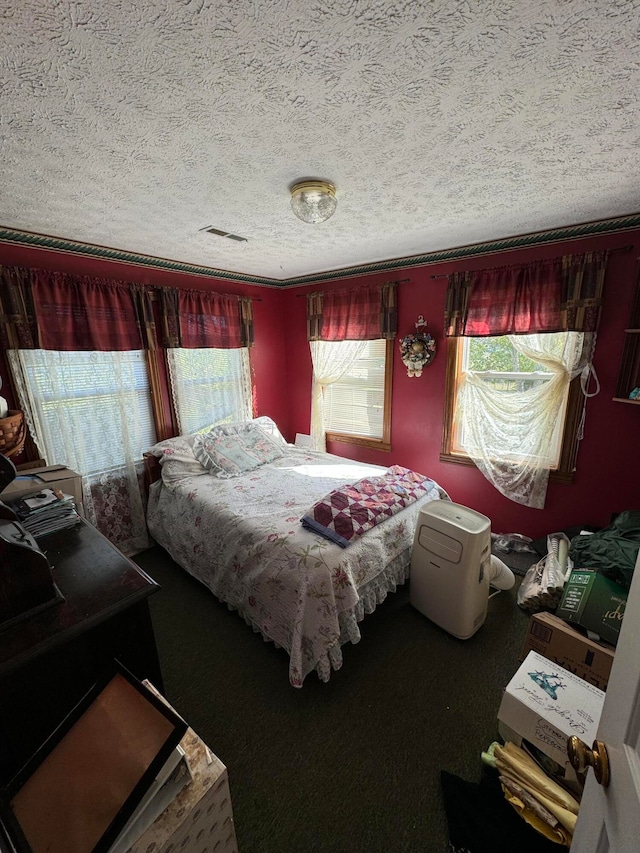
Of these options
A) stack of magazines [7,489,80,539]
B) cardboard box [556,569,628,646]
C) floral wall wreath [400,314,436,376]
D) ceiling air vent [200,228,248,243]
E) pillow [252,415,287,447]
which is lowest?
cardboard box [556,569,628,646]

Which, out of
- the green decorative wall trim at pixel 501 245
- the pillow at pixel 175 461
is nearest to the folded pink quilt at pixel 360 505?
the pillow at pixel 175 461

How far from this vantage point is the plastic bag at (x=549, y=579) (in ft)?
6.29

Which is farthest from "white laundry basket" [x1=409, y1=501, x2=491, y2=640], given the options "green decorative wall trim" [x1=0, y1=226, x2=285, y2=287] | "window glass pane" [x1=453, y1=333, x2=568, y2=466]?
"green decorative wall trim" [x1=0, y1=226, x2=285, y2=287]

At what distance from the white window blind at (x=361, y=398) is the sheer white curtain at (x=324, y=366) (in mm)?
65

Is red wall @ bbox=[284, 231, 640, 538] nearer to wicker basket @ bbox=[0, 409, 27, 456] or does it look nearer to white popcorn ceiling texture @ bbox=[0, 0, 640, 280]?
white popcorn ceiling texture @ bbox=[0, 0, 640, 280]

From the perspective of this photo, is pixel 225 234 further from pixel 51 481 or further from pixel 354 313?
pixel 51 481

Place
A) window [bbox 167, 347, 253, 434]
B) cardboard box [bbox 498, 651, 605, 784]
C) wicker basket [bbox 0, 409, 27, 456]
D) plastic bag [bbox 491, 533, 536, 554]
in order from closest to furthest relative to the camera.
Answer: cardboard box [bbox 498, 651, 605, 784] < wicker basket [bbox 0, 409, 27, 456] < plastic bag [bbox 491, 533, 536, 554] < window [bbox 167, 347, 253, 434]

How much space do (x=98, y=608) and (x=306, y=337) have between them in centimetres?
324

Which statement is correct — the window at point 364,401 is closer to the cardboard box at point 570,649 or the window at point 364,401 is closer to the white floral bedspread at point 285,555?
the white floral bedspread at point 285,555

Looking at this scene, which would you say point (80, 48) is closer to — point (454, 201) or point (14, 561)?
point (14, 561)

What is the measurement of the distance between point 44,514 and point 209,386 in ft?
6.55

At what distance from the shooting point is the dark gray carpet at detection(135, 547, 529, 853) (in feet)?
4.03

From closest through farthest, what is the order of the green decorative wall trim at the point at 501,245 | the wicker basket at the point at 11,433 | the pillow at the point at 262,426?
the wicker basket at the point at 11,433 → the green decorative wall trim at the point at 501,245 → the pillow at the point at 262,426

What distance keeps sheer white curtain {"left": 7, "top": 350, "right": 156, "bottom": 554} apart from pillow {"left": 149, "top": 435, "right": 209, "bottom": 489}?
0.22m
